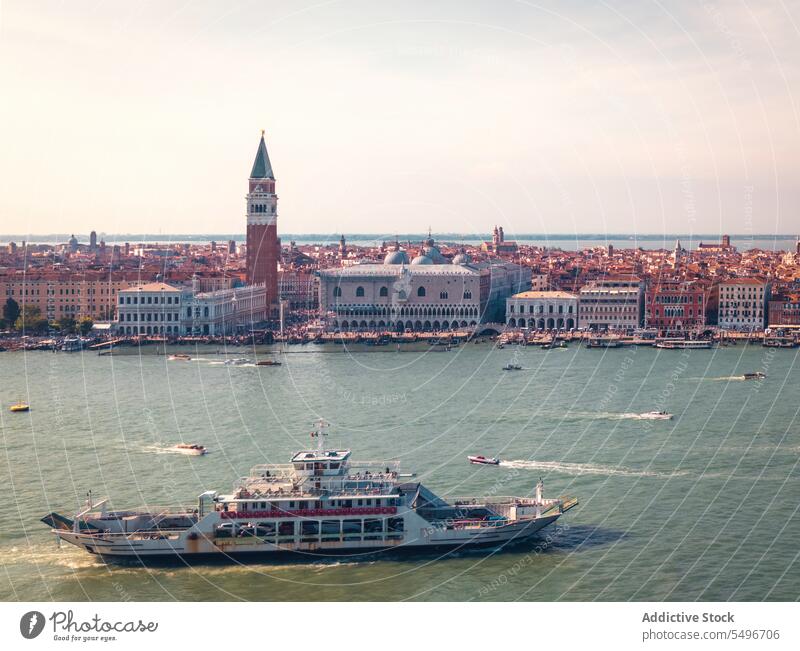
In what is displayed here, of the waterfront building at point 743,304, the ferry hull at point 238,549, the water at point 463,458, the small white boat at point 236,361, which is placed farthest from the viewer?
the waterfront building at point 743,304

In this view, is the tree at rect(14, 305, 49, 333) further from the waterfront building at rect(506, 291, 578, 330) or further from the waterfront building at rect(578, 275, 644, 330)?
the waterfront building at rect(578, 275, 644, 330)

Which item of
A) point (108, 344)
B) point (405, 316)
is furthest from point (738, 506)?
point (405, 316)

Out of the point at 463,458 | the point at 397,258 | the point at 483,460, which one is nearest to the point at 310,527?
the point at 483,460

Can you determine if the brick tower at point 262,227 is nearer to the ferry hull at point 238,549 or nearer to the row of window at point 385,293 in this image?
the row of window at point 385,293

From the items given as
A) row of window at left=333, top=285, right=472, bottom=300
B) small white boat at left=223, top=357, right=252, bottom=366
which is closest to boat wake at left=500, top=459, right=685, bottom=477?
small white boat at left=223, top=357, right=252, bottom=366

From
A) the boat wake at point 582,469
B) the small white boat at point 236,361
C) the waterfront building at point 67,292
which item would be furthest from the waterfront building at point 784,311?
the boat wake at point 582,469

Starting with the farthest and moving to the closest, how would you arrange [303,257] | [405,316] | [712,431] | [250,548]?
1. [303,257]
2. [405,316]
3. [712,431]
4. [250,548]

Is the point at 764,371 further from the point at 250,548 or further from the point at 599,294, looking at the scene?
the point at 250,548
